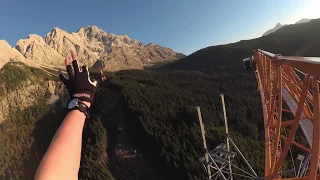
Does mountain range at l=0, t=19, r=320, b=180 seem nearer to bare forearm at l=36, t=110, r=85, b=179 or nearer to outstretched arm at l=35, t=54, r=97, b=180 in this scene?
outstretched arm at l=35, t=54, r=97, b=180

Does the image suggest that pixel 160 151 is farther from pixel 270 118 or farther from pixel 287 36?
pixel 287 36

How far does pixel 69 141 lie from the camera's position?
10.9 feet

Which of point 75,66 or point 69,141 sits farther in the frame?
point 75,66

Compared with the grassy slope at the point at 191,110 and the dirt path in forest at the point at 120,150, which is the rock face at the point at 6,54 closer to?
the grassy slope at the point at 191,110

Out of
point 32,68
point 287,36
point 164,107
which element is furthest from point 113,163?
point 287,36

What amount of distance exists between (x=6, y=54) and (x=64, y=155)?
16566 cm

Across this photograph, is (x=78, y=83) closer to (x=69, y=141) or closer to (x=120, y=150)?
(x=69, y=141)

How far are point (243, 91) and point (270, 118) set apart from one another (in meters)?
88.0

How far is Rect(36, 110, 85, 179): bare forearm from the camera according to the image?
2.89 metres

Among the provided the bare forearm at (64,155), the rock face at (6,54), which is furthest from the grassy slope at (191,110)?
the rock face at (6,54)

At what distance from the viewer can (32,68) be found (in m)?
124

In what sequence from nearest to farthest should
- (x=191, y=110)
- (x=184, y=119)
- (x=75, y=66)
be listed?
(x=75, y=66), (x=184, y=119), (x=191, y=110)

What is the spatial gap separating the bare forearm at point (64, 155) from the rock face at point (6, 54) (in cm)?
14126

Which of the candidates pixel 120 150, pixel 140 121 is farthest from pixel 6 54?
pixel 120 150
